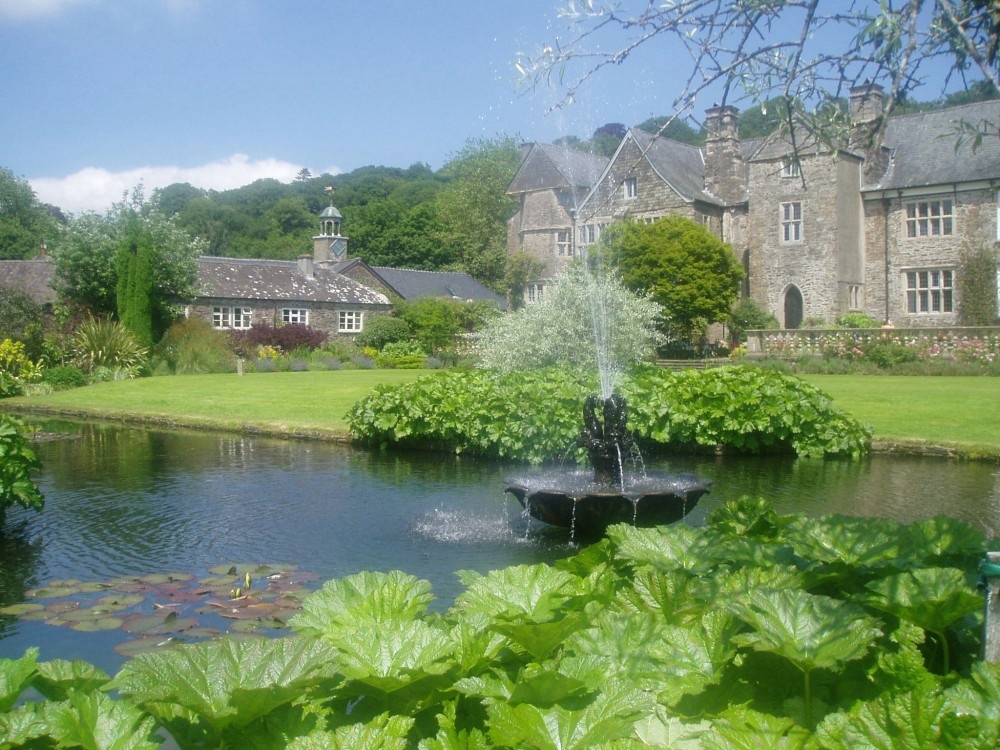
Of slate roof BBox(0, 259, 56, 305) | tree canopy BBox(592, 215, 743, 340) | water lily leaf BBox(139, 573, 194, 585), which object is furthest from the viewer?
slate roof BBox(0, 259, 56, 305)

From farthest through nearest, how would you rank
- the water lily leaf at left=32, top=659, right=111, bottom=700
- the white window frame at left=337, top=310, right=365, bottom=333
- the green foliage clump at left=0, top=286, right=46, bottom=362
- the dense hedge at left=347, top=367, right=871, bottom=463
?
1. the white window frame at left=337, top=310, right=365, bottom=333
2. the green foliage clump at left=0, top=286, right=46, bottom=362
3. the dense hedge at left=347, top=367, right=871, bottom=463
4. the water lily leaf at left=32, top=659, right=111, bottom=700

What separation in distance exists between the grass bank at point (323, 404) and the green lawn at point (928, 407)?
0.05 feet

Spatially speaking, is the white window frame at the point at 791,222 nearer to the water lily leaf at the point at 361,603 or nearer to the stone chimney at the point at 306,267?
the stone chimney at the point at 306,267

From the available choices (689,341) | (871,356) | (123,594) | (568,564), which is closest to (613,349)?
(871,356)

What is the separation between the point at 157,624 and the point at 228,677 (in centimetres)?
410

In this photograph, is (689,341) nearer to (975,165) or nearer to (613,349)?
(975,165)

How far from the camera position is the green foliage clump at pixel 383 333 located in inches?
1754

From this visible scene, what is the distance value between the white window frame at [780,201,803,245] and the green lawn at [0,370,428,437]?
2022cm

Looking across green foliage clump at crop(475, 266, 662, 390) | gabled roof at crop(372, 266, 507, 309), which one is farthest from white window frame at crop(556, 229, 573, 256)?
green foliage clump at crop(475, 266, 662, 390)

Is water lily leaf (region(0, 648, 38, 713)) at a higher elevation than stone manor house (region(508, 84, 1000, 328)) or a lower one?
lower

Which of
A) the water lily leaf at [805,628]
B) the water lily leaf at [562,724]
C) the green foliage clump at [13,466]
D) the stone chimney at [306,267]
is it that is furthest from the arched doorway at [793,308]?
the water lily leaf at [562,724]

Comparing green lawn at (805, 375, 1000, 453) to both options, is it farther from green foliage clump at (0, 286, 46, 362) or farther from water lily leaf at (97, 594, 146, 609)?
green foliage clump at (0, 286, 46, 362)

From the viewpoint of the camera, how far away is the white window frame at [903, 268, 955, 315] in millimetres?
36938

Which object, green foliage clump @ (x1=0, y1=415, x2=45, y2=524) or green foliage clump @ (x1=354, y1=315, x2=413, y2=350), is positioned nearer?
green foliage clump @ (x1=0, y1=415, x2=45, y2=524)
